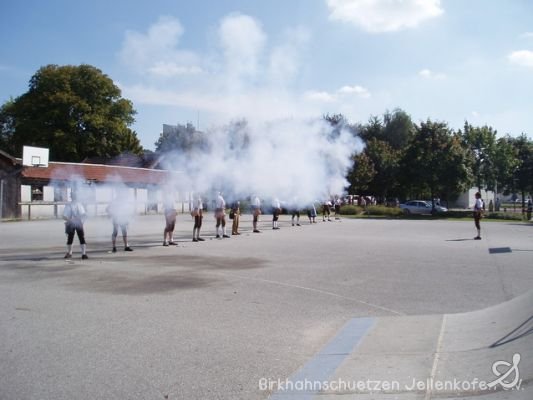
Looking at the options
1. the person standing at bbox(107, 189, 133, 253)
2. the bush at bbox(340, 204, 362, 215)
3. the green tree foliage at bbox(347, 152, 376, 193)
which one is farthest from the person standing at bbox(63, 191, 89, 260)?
the green tree foliage at bbox(347, 152, 376, 193)

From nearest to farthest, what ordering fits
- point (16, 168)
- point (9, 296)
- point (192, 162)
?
point (9, 296)
point (192, 162)
point (16, 168)

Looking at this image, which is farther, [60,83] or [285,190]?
[60,83]

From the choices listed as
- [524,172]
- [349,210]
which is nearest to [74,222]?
[349,210]

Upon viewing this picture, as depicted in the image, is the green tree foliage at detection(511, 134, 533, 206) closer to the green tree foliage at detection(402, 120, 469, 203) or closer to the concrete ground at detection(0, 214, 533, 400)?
the green tree foliage at detection(402, 120, 469, 203)

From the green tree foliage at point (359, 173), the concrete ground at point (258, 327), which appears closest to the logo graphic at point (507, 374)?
the concrete ground at point (258, 327)

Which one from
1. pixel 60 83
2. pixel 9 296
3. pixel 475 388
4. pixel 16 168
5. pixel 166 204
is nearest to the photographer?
pixel 475 388

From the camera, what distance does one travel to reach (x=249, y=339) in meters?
6.47

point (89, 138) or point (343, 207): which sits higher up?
point (89, 138)

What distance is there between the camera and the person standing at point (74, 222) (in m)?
14.1

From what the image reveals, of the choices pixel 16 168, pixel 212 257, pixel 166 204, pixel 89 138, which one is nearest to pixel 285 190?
pixel 166 204

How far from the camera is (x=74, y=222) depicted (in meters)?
14.2

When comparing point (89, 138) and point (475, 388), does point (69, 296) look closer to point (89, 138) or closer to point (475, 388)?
point (475, 388)

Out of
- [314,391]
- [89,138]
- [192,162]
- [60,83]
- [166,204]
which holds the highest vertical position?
[60,83]

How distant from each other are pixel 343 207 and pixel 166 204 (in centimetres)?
3105
